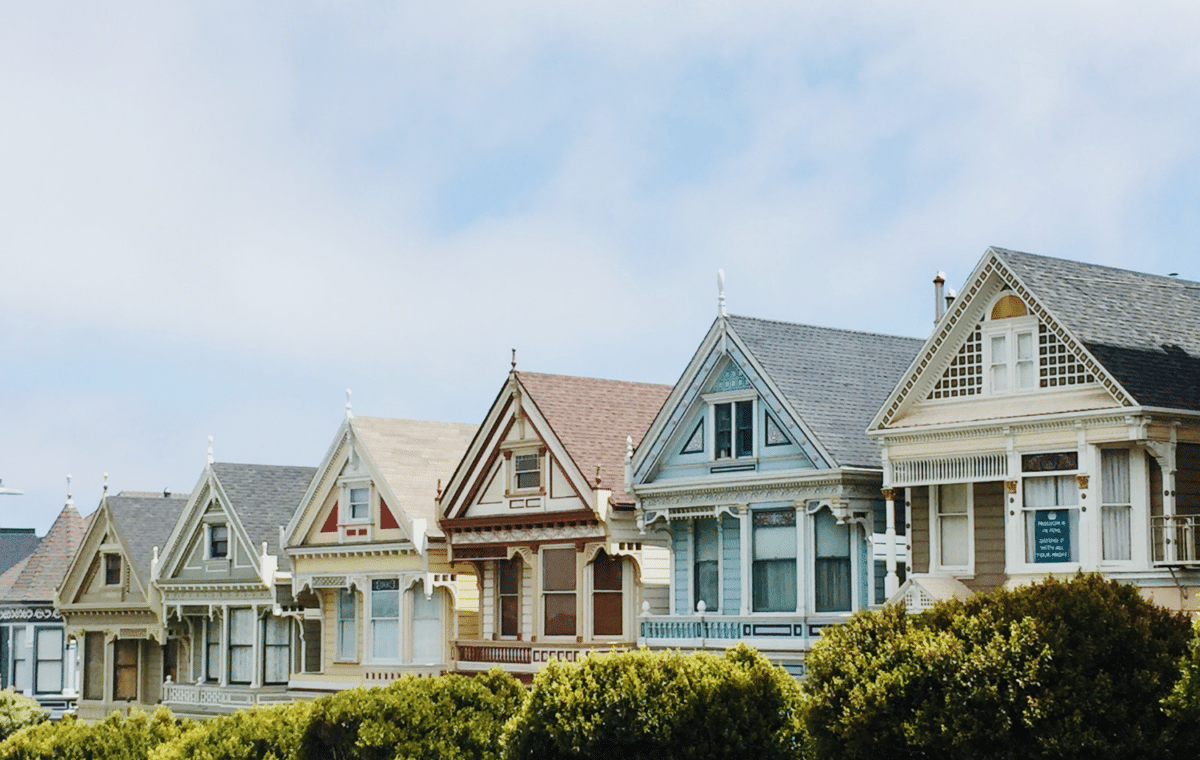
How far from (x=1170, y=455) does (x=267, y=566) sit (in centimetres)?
2942

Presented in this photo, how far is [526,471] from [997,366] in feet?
47.6

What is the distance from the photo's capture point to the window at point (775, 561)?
4031cm

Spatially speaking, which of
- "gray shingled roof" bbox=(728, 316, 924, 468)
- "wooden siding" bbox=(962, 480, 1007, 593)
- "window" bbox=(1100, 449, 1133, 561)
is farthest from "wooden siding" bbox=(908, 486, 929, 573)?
"window" bbox=(1100, 449, 1133, 561)

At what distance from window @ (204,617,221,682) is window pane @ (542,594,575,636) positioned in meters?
16.0

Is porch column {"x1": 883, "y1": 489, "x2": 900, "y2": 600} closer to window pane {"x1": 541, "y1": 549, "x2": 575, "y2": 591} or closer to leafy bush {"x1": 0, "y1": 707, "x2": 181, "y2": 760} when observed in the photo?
window pane {"x1": 541, "y1": 549, "x2": 575, "y2": 591}

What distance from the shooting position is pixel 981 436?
35.8m

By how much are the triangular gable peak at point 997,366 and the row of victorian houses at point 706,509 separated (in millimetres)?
52

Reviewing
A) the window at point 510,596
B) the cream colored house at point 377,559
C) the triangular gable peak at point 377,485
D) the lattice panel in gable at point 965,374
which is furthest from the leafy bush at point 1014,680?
the triangular gable peak at point 377,485

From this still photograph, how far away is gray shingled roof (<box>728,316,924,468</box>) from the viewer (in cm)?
3969

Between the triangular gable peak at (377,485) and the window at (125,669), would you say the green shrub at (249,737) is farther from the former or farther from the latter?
the window at (125,669)

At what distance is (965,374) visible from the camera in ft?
119

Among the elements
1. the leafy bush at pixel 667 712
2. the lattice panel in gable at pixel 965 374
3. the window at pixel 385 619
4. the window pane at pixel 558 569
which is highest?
the lattice panel in gable at pixel 965 374

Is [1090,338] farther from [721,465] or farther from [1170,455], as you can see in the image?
[721,465]

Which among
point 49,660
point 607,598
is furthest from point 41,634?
point 607,598
